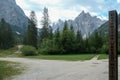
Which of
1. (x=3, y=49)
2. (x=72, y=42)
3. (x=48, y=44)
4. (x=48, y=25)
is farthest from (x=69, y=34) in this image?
(x=3, y=49)

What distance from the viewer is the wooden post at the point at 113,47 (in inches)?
266

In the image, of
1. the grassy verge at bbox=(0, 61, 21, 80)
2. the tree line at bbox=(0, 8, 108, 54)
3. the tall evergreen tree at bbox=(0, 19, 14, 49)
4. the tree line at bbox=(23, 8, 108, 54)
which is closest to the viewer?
the grassy verge at bbox=(0, 61, 21, 80)

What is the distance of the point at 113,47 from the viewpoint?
6828 millimetres

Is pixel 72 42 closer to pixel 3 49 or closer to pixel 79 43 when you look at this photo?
pixel 79 43

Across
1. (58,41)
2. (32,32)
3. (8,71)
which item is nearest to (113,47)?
(8,71)

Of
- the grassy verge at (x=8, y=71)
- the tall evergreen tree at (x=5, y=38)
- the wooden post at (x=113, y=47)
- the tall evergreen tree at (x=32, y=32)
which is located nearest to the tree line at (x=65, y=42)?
the tall evergreen tree at (x=32, y=32)

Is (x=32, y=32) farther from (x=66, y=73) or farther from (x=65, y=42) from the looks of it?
(x=66, y=73)

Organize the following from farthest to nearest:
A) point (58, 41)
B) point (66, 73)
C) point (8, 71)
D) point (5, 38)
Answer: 1. point (5, 38)
2. point (58, 41)
3. point (8, 71)
4. point (66, 73)

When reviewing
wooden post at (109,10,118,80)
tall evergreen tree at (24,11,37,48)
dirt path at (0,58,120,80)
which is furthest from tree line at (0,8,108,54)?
wooden post at (109,10,118,80)

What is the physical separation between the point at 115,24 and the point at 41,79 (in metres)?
9.71

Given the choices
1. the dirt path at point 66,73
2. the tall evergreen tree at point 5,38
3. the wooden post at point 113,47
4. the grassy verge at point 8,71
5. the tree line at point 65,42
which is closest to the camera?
the wooden post at point 113,47

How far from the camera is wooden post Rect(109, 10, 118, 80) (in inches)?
266

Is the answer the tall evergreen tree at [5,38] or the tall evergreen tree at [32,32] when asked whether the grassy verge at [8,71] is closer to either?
the tall evergreen tree at [32,32]

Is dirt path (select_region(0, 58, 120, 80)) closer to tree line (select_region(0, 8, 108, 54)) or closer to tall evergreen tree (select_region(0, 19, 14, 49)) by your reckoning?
tree line (select_region(0, 8, 108, 54))
